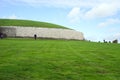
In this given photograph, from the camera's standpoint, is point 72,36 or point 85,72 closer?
point 85,72

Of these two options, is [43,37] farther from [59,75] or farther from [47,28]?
[59,75]

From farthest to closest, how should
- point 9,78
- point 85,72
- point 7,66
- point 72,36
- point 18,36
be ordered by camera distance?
point 72,36 → point 18,36 → point 7,66 → point 85,72 → point 9,78

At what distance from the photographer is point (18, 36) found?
88.5 meters

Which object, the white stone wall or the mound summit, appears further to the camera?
the white stone wall

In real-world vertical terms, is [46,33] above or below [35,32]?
below

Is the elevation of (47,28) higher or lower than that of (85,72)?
higher

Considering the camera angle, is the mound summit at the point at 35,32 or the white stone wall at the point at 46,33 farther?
the white stone wall at the point at 46,33

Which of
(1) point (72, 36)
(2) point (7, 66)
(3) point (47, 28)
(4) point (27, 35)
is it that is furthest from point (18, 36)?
(2) point (7, 66)

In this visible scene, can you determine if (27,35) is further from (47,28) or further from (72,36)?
(72,36)

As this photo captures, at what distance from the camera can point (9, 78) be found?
12789mm

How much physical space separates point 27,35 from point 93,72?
Result: 7586 cm

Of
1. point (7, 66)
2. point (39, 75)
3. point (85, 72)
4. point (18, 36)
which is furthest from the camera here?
point (18, 36)

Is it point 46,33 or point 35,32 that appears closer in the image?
point 35,32

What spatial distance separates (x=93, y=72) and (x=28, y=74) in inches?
143
